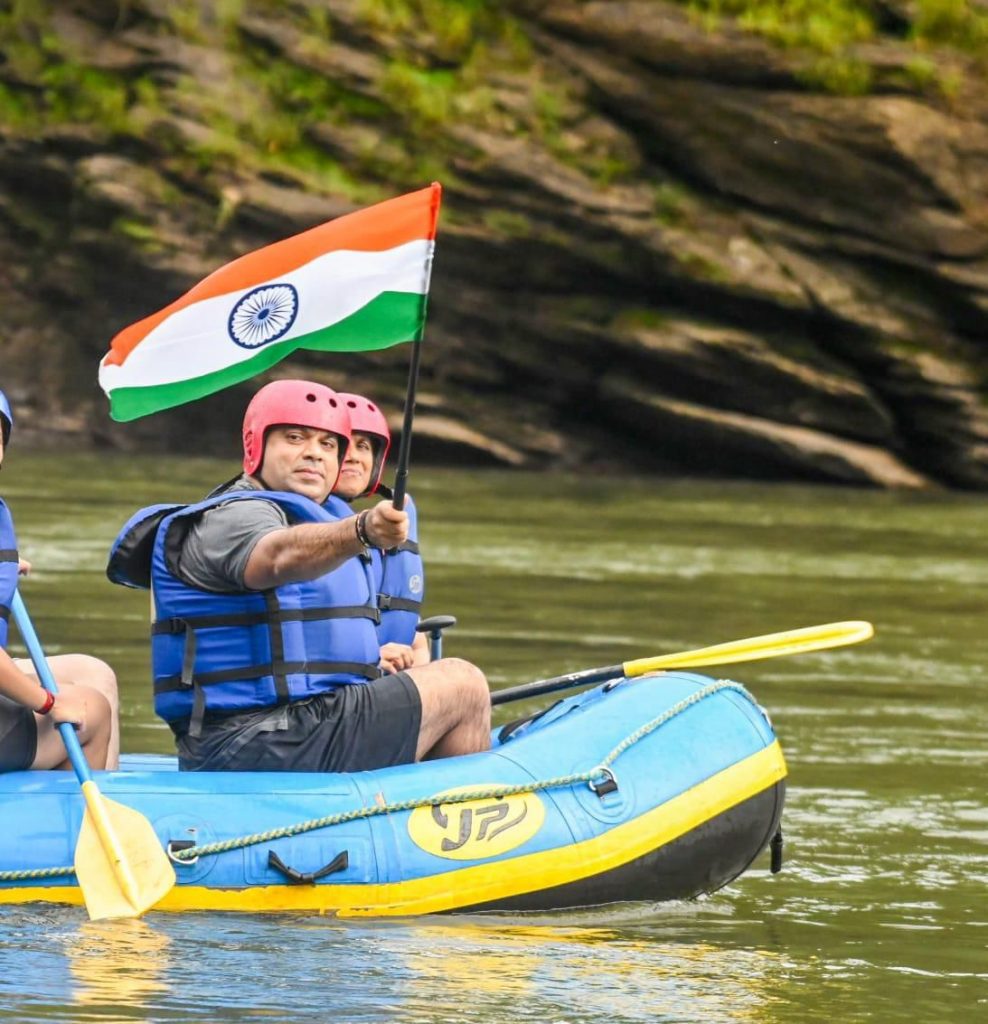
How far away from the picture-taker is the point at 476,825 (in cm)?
559

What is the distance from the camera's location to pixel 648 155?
25750 mm

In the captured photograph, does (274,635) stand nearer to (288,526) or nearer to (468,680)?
(288,526)

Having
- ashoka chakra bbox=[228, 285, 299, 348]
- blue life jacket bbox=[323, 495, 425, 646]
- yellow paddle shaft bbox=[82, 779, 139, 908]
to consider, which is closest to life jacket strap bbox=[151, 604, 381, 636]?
yellow paddle shaft bbox=[82, 779, 139, 908]

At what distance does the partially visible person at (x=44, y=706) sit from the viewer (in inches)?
215

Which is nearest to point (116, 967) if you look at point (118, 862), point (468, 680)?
point (118, 862)

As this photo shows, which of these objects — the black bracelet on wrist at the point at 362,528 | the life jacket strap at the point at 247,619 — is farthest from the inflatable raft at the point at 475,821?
the black bracelet on wrist at the point at 362,528

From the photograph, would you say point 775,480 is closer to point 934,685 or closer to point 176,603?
point 934,685

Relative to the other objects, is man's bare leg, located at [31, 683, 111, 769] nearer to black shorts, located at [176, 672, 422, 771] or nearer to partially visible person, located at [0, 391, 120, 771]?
partially visible person, located at [0, 391, 120, 771]

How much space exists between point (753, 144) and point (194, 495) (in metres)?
9.04

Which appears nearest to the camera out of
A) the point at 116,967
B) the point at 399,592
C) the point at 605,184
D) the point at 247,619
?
the point at 116,967

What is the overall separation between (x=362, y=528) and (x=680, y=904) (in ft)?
5.49

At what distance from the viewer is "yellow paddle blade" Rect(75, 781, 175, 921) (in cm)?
531

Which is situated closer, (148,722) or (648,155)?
(148,722)

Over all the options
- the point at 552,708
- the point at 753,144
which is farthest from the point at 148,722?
the point at 753,144
